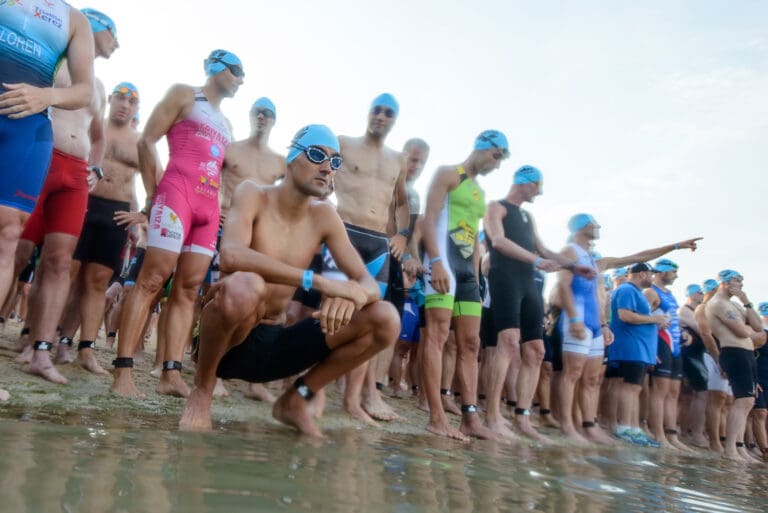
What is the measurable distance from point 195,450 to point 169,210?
2.32 metres

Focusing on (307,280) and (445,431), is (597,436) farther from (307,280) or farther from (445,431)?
(307,280)

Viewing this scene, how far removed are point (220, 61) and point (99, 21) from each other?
34.1 inches

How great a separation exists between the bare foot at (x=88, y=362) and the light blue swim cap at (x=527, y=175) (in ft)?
14.3

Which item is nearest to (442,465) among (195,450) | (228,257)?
(195,450)

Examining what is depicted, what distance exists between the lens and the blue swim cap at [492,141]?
17.4 feet

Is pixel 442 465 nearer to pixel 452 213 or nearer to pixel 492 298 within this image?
pixel 452 213

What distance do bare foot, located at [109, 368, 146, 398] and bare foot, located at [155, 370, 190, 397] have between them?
6.5 inches

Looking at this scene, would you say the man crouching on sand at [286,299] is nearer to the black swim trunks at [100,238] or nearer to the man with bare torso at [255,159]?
the black swim trunks at [100,238]

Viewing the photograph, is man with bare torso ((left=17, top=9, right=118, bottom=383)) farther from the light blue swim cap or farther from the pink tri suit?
the light blue swim cap

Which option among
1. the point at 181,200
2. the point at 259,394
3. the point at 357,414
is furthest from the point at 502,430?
the point at 181,200

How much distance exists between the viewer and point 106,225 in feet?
15.7

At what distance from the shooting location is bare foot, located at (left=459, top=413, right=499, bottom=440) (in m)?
4.46

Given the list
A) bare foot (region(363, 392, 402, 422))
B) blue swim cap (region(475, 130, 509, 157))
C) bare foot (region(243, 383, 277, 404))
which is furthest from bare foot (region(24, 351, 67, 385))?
blue swim cap (region(475, 130, 509, 157))

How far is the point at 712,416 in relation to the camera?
8.51m
